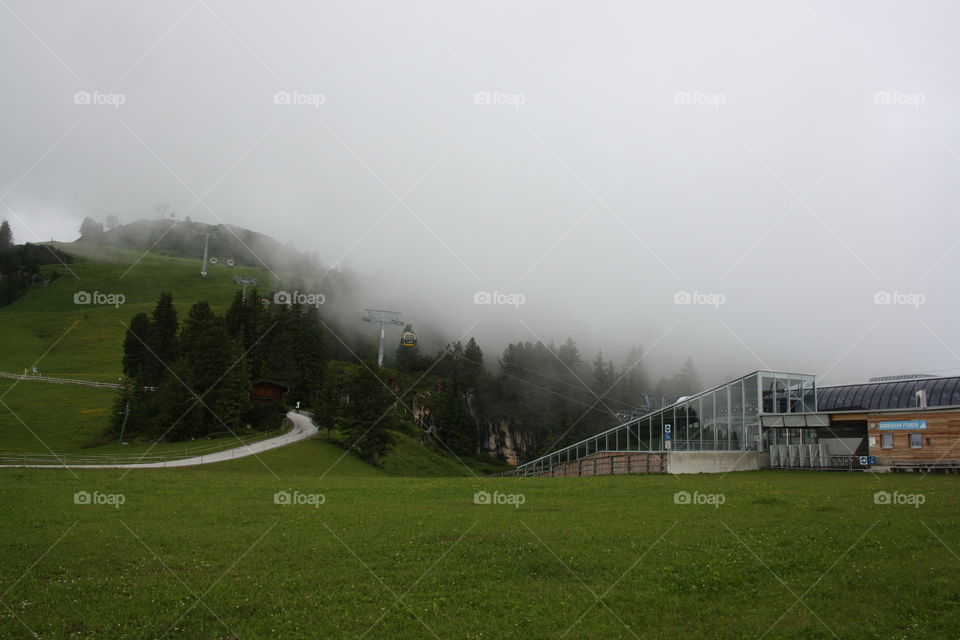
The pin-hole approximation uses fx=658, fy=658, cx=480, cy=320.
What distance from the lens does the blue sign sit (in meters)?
36.8

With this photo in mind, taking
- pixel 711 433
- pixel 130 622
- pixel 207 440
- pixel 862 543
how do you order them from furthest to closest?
pixel 207 440 → pixel 711 433 → pixel 862 543 → pixel 130 622

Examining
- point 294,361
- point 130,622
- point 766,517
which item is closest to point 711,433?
point 766,517

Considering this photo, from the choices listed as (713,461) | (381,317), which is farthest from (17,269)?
(713,461)

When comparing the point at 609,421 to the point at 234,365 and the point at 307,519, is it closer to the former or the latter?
the point at 234,365

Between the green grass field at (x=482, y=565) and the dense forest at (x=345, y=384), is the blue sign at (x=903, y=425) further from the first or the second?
the dense forest at (x=345, y=384)

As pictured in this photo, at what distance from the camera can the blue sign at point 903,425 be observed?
36.8 meters

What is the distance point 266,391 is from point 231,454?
966 inches

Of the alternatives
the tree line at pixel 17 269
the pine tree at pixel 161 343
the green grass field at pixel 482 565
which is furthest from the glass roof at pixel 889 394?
the tree line at pixel 17 269

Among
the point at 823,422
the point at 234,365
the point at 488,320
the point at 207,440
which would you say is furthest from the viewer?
the point at 488,320

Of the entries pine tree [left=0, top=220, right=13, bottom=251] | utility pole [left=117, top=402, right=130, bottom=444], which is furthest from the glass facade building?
pine tree [left=0, top=220, right=13, bottom=251]

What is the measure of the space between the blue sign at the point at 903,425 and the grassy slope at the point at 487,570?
54.7 feet

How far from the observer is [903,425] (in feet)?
124

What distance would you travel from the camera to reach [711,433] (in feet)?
154

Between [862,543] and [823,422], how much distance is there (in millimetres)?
31766
